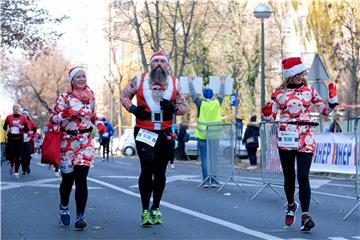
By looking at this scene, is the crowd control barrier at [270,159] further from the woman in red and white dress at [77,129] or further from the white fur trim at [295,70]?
the woman in red and white dress at [77,129]

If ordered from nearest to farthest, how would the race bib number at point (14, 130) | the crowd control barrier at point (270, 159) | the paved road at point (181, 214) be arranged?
the paved road at point (181, 214), the crowd control barrier at point (270, 159), the race bib number at point (14, 130)

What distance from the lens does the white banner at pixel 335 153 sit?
18.6 m

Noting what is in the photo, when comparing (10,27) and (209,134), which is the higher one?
(10,27)

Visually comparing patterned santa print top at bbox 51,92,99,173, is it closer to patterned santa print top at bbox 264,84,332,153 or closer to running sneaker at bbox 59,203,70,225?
running sneaker at bbox 59,203,70,225

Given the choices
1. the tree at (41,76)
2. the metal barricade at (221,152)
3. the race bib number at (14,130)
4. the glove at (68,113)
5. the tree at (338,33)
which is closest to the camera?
the glove at (68,113)

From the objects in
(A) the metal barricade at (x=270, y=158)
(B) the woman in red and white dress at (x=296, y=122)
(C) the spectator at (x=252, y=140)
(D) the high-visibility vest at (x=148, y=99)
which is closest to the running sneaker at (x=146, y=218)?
(D) the high-visibility vest at (x=148, y=99)

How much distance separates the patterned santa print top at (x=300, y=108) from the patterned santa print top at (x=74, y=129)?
7.13ft

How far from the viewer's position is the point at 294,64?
33.4 feet

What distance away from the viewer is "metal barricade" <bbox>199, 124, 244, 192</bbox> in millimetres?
16578

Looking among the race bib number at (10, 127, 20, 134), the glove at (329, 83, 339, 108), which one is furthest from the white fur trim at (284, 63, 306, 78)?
the race bib number at (10, 127, 20, 134)

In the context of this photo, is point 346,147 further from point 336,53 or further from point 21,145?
point 336,53

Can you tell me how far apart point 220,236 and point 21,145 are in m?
13.4

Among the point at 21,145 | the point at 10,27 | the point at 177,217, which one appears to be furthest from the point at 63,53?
the point at 177,217

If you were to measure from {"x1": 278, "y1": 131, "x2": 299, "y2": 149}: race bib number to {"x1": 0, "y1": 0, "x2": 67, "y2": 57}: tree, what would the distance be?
24843 millimetres
